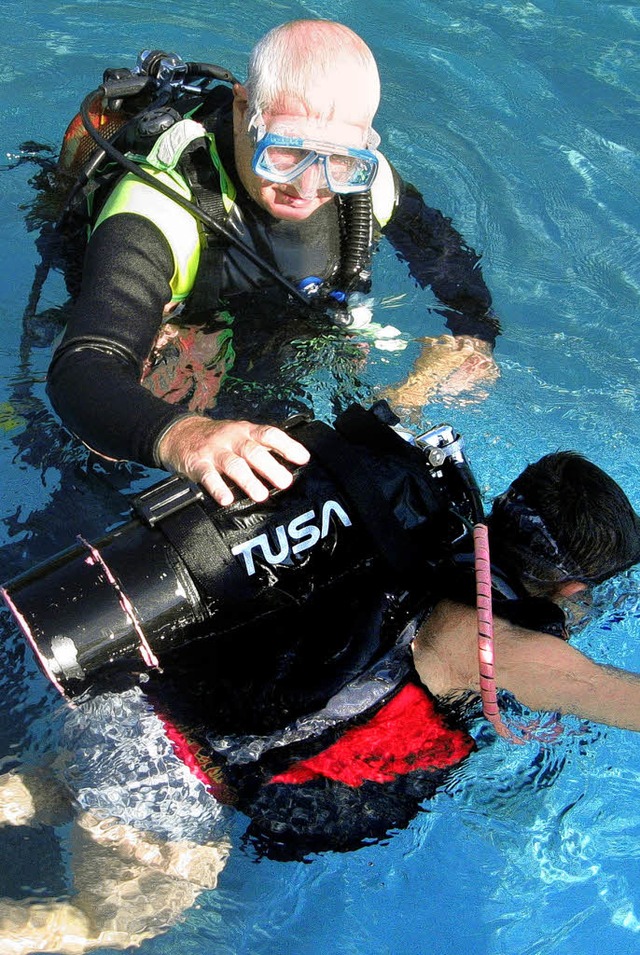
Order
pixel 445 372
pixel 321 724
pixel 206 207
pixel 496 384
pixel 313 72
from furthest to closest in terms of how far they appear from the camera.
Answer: pixel 496 384 → pixel 445 372 → pixel 206 207 → pixel 313 72 → pixel 321 724

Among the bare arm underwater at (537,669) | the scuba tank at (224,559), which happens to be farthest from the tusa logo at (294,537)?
the bare arm underwater at (537,669)

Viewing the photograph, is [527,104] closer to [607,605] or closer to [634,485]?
[634,485]

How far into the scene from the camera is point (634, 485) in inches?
158

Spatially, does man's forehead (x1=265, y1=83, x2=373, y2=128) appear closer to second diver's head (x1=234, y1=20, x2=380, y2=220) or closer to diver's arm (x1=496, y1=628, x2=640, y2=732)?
second diver's head (x1=234, y1=20, x2=380, y2=220)

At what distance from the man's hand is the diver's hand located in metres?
1.61

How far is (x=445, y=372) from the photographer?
3914mm

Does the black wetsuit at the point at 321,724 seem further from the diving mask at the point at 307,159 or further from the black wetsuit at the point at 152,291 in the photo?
the diving mask at the point at 307,159

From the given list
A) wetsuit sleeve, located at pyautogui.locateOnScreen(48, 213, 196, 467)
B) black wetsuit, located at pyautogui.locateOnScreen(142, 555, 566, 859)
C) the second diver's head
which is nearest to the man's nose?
the second diver's head

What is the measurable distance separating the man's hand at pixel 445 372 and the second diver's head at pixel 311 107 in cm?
101

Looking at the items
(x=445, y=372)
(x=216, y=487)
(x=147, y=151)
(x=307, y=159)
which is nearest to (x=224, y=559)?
(x=216, y=487)

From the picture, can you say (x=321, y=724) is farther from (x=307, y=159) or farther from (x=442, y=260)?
(x=442, y=260)

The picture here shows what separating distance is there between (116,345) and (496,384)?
202 cm

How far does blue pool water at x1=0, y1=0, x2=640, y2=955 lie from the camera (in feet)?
9.39

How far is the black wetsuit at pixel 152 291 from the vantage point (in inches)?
102
